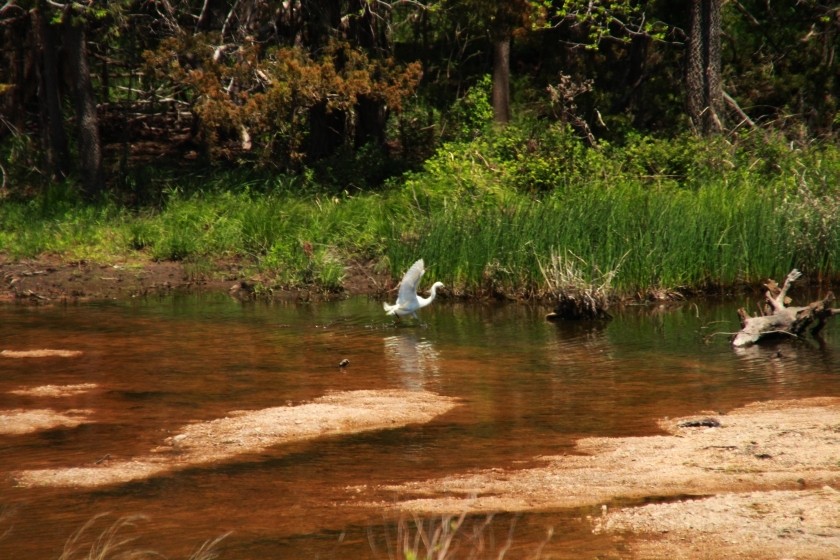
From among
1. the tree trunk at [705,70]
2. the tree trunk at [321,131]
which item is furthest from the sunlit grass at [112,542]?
the tree trunk at [321,131]

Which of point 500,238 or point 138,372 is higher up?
point 500,238

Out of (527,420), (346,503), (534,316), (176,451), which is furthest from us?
(534,316)

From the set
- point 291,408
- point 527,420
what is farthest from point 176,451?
point 527,420

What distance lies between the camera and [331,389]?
402 inches

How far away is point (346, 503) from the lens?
268 inches

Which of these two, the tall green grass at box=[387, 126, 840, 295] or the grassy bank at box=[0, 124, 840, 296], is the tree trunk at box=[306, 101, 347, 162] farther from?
the tall green grass at box=[387, 126, 840, 295]

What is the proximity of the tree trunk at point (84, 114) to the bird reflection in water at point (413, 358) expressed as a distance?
10.1 metres

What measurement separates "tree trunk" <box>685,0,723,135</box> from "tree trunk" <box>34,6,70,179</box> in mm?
11479

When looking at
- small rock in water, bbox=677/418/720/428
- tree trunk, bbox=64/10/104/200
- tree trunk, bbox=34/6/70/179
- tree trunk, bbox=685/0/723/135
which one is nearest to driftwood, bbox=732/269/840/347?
small rock in water, bbox=677/418/720/428

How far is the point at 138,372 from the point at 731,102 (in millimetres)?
15135

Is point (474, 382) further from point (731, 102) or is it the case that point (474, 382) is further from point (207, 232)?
point (731, 102)

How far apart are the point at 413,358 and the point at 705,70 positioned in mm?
11730

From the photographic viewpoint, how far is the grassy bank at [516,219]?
1498 cm

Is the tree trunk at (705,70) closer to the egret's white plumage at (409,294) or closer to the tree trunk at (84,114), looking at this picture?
the egret's white plumage at (409,294)
